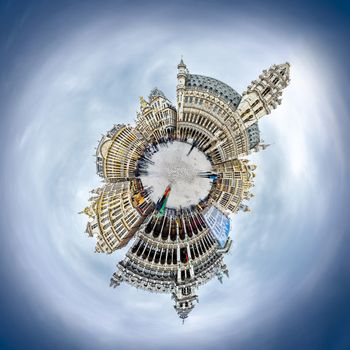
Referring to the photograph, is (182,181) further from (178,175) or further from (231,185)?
(231,185)

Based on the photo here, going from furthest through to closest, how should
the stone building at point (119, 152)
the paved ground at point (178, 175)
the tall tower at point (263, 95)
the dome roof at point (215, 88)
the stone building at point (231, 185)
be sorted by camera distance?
the stone building at point (119, 152), the stone building at point (231, 185), the paved ground at point (178, 175), the dome roof at point (215, 88), the tall tower at point (263, 95)

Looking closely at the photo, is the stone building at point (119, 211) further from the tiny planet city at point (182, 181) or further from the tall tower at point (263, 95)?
the tall tower at point (263, 95)

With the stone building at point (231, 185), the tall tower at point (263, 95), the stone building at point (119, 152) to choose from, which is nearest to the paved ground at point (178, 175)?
the stone building at point (231, 185)

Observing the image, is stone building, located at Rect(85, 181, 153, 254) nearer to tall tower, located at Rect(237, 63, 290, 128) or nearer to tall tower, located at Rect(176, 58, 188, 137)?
tall tower, located at Rect(176, 58, 188, 137)

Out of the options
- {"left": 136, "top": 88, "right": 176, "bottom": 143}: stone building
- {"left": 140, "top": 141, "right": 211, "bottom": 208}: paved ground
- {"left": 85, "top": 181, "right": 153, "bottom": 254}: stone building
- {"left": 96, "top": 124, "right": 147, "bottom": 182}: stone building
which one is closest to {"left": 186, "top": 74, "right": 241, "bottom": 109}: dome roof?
{"left": 136, "top": 88, "right": 176, "bottom": 143}: stone building

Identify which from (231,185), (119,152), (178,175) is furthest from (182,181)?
(119,152)

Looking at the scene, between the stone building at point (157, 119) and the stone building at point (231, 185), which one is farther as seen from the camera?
the stone building at point (231, 185)
